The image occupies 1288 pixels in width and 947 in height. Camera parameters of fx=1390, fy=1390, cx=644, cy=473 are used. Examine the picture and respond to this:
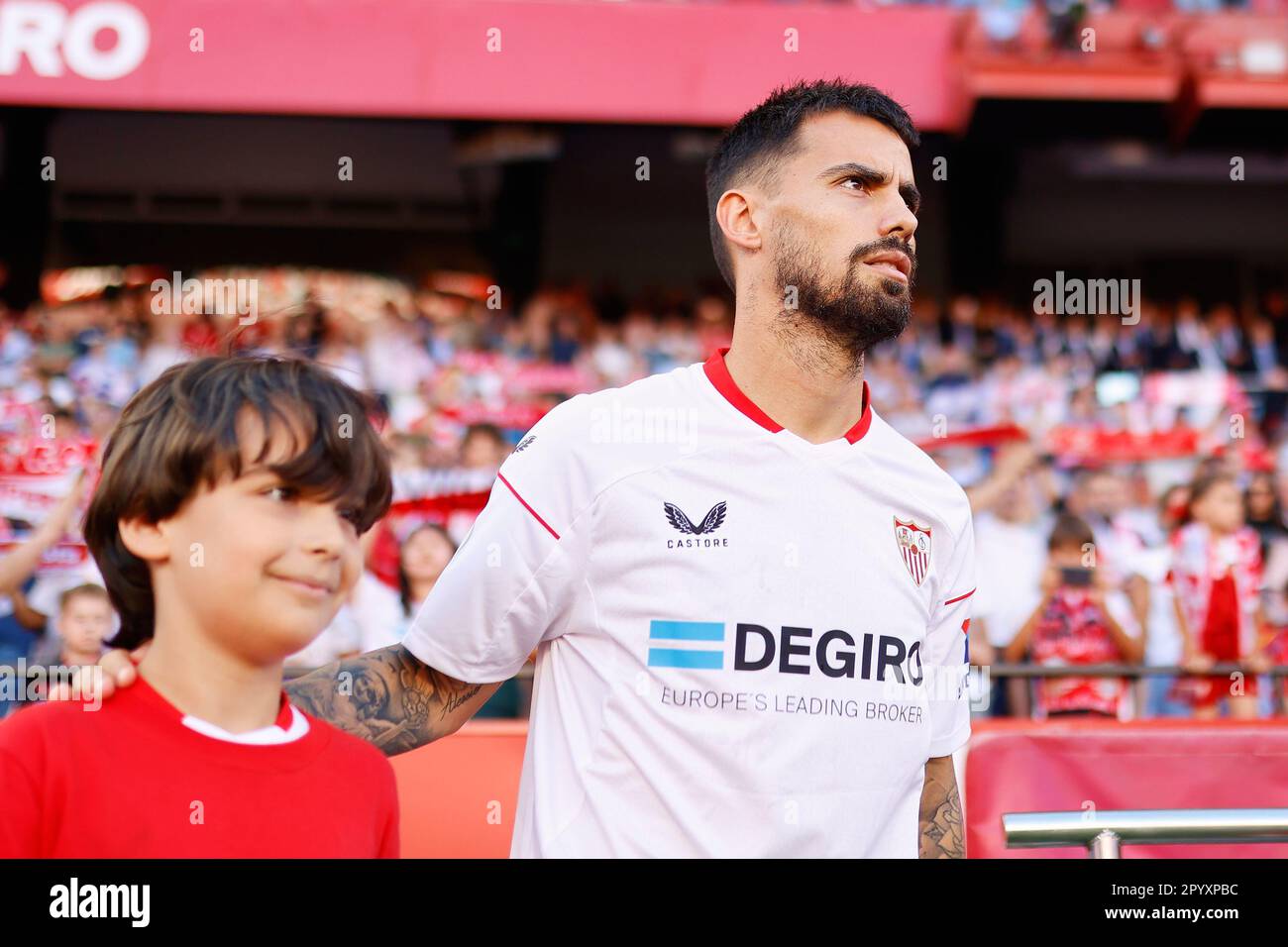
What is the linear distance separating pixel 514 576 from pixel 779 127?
37.7 inches

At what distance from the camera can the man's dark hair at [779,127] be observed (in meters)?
2.42

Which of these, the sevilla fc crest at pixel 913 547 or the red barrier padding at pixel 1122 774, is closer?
the sevilla fc crest at pixel 913 547

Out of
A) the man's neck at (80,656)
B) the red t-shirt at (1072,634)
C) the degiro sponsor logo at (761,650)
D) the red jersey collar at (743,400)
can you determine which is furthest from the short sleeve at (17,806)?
the red t-shirt at (1072,634)

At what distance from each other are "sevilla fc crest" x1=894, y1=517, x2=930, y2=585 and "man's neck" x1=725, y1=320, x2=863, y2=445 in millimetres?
190

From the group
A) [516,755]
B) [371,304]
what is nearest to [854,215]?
[516,755]

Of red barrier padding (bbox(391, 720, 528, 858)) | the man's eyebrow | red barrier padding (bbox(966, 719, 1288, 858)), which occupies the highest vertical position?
the man's eyebrow

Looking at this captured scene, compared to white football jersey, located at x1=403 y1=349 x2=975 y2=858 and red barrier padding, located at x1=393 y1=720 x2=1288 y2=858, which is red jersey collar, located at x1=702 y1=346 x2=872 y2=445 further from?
red barrier padding, located at x1=393 y1=720 x2=1288 y2=858

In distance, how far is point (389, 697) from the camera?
2098 millimetres

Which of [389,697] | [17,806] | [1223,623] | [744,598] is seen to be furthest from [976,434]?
[17,806]

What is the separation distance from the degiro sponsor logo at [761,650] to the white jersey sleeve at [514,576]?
172 millimetres

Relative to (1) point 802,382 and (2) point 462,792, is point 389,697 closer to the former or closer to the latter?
(1) point 802,382

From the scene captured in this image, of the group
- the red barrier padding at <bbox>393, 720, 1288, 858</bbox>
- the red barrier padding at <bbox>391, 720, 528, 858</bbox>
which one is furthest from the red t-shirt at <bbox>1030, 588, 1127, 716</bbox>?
the red barrier padding at <bbox>391, 720, 528, 858</bbox>

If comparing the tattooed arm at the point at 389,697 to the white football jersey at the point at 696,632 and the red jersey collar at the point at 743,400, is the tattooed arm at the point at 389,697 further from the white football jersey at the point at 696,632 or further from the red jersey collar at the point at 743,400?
the red jersey collar at the point at 743,400

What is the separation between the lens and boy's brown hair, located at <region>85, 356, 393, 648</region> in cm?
155
